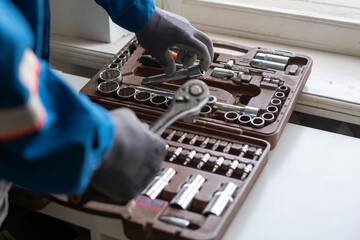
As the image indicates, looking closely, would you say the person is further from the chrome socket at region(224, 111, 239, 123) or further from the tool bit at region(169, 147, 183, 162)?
the chrome socket at region(224, 111, 239, 123)

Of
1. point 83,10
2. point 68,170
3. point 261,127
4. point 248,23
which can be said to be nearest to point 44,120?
point 68,170

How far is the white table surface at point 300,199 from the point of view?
747mm

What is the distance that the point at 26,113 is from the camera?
0.45m

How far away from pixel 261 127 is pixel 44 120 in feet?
1.70

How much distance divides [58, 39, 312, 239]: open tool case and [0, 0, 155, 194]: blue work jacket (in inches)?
8.1

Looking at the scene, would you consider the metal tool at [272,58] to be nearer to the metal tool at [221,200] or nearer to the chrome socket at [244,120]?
the chrome socket at [244,120]

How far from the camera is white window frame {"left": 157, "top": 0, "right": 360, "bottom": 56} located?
1196 mm

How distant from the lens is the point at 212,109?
3.10 ft

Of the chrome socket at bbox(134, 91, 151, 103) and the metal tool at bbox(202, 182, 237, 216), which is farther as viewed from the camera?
the chrome socket at bbox(134, 91, 151, 103)

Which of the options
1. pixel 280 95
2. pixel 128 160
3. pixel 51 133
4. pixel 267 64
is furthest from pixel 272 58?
pixel 51 133

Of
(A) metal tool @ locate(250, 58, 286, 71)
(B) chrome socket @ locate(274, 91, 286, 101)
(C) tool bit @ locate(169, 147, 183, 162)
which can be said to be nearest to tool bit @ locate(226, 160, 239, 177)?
(C) tool bit @ locate(169, 147, 183, 162)

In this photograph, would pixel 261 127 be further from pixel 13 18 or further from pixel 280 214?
pixel 13 18

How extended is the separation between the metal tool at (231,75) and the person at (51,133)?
0.40 m

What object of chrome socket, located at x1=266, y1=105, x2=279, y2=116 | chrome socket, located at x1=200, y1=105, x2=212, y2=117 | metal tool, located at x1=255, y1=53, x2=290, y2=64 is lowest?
chrome socket, located at x1=200, y1=105, x2=212, y2=117
